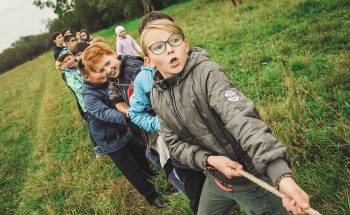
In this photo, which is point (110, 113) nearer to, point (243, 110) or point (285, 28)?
point (243, 110)

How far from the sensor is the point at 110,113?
4191mm

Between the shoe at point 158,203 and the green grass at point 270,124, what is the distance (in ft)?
0.25

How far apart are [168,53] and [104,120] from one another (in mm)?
2314

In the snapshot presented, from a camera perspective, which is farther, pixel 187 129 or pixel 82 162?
pixel 82 162

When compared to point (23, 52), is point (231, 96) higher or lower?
higher

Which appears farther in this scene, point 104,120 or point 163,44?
point 104,120

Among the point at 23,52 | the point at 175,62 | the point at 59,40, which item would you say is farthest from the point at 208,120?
the point at 23,52

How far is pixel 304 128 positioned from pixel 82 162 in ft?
13.4

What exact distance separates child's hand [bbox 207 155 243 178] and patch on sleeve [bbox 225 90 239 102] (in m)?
0.31

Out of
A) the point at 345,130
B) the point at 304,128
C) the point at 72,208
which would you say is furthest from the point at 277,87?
the point at 72,208

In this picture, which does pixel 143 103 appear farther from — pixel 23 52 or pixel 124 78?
pixel 23 52

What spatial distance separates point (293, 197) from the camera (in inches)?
54.5

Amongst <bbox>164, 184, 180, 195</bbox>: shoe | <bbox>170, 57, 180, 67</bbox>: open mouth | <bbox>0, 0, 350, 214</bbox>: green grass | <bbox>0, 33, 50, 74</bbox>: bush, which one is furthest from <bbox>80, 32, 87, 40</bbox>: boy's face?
<bbox>0, 33, 50, 74</bbox>: bush

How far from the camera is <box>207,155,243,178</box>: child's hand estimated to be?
1.80 m
